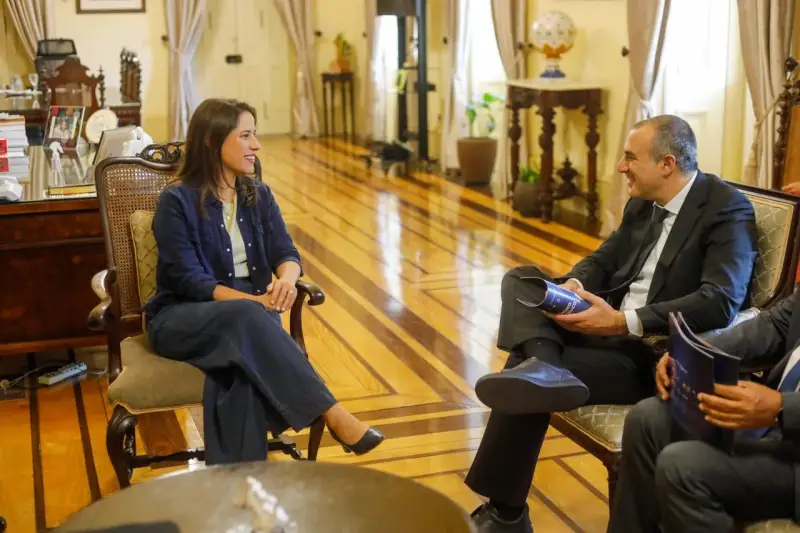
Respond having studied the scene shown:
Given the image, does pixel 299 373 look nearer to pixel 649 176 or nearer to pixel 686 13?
pixel 649 176

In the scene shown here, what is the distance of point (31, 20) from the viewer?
1086 cm

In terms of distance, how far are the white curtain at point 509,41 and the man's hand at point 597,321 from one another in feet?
17.5

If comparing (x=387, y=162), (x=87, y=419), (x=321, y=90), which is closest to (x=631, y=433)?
(x=87, y=419)

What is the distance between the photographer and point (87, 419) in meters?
3.73

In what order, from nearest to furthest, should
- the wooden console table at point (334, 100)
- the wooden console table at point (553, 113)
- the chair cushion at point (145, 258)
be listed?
the chair cushion at point (145, 258) → the wooden console table at point (553, 113) → the wooden console table at point (334, 100)

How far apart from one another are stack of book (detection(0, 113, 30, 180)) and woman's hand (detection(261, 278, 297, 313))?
1.87 m

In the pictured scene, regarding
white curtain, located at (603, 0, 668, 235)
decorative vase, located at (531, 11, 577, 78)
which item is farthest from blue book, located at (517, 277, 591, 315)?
decorative vase, located at (531, 11, 577, 78)

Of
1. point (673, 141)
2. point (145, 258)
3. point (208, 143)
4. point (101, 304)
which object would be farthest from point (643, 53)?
point (101, 304)

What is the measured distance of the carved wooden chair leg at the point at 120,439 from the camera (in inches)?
110

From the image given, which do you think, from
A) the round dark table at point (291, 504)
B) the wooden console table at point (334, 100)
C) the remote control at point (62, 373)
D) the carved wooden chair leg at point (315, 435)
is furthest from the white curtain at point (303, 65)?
the round dark table at point (291, 504)

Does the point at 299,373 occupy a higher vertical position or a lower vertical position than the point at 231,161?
lower

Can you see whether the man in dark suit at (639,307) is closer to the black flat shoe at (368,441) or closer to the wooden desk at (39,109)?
the black flat shoe at (368,441)

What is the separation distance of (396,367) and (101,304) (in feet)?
4.93

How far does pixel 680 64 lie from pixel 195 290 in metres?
3.94
